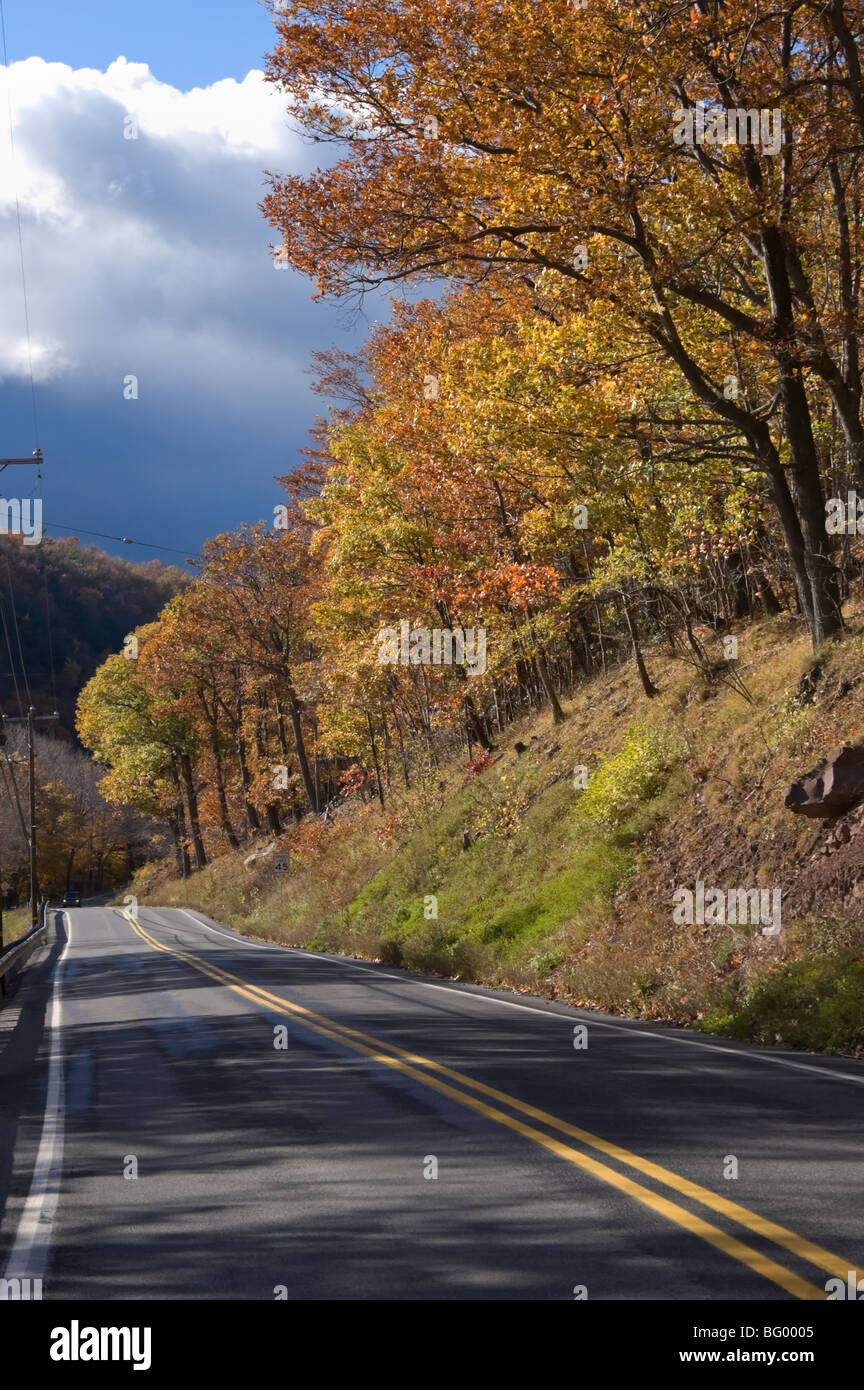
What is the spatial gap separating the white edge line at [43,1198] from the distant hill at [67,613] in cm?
10849

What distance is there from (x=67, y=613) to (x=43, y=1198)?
129 m

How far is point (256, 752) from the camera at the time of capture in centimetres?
6266

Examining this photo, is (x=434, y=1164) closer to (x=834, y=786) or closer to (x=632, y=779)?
(x=834, y=786)

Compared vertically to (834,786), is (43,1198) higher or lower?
lower

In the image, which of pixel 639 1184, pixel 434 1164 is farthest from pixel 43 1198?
pixel 639 1184

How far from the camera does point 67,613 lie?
130 m

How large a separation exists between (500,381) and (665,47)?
5.02 metres

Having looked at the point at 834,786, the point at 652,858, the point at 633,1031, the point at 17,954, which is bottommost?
the point at 17,954

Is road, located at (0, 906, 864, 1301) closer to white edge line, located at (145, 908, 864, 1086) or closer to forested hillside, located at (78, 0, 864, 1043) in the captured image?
white edge line, located at (145, 908, 864, 1086)

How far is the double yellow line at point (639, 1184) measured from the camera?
198 inches

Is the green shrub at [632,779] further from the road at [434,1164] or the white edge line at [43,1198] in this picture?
the white edge line at [43,1198]

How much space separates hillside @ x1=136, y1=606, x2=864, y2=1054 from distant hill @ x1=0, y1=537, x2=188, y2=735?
309 feet

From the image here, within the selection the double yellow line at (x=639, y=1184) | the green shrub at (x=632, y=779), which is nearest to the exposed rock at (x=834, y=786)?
the green shrub at (x=632, y=779)

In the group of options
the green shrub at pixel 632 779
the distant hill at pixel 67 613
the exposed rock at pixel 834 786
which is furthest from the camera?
the distant hill at pixel 67 613
